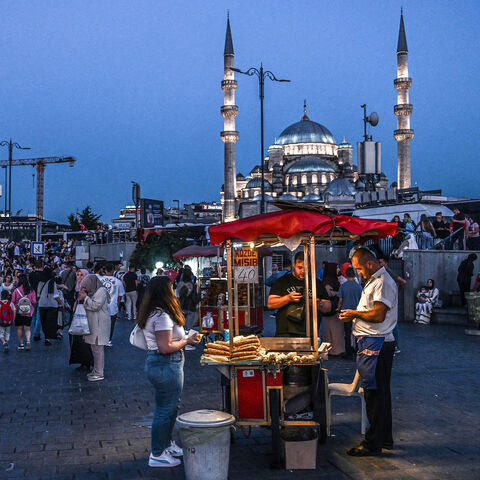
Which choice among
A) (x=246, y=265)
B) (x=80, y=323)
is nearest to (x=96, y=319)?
(x=80, y=323)

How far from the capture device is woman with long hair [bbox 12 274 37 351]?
11.7 m

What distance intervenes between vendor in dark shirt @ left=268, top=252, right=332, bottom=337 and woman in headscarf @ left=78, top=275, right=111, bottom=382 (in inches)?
138

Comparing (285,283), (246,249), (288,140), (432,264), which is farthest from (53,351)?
(288,140)

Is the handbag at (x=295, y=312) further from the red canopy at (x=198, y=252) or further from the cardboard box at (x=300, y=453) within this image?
the red canopy at (x=198, y=252)

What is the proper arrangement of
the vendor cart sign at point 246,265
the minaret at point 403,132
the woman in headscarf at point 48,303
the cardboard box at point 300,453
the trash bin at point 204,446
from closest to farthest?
the trash bin at point 204,446
the cardboard box at point 300,453
the vendor cart sign at point 246,265
the woman in headscarf at point 48,303
the minaret at point 403,132

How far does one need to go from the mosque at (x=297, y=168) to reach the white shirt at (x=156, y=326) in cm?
5811

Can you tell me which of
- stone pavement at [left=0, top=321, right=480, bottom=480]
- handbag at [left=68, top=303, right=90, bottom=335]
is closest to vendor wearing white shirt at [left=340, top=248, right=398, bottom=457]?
stone pavement at [left=0, top=321, right=480, bottom=480]

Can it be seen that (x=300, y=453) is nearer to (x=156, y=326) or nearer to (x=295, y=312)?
(x=156, y=326)

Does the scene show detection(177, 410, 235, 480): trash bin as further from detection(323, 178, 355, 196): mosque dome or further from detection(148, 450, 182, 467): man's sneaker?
detection(323, 178, 355, 196): mosque dome

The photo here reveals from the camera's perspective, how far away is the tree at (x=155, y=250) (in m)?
29.1

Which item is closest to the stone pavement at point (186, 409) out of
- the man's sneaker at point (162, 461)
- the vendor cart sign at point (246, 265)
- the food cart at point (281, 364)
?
the man's sneaker at point (162, 461)

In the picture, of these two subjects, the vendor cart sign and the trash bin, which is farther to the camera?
the vendor cart sign

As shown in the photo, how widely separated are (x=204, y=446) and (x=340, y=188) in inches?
2893

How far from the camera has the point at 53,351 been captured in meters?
11.9
